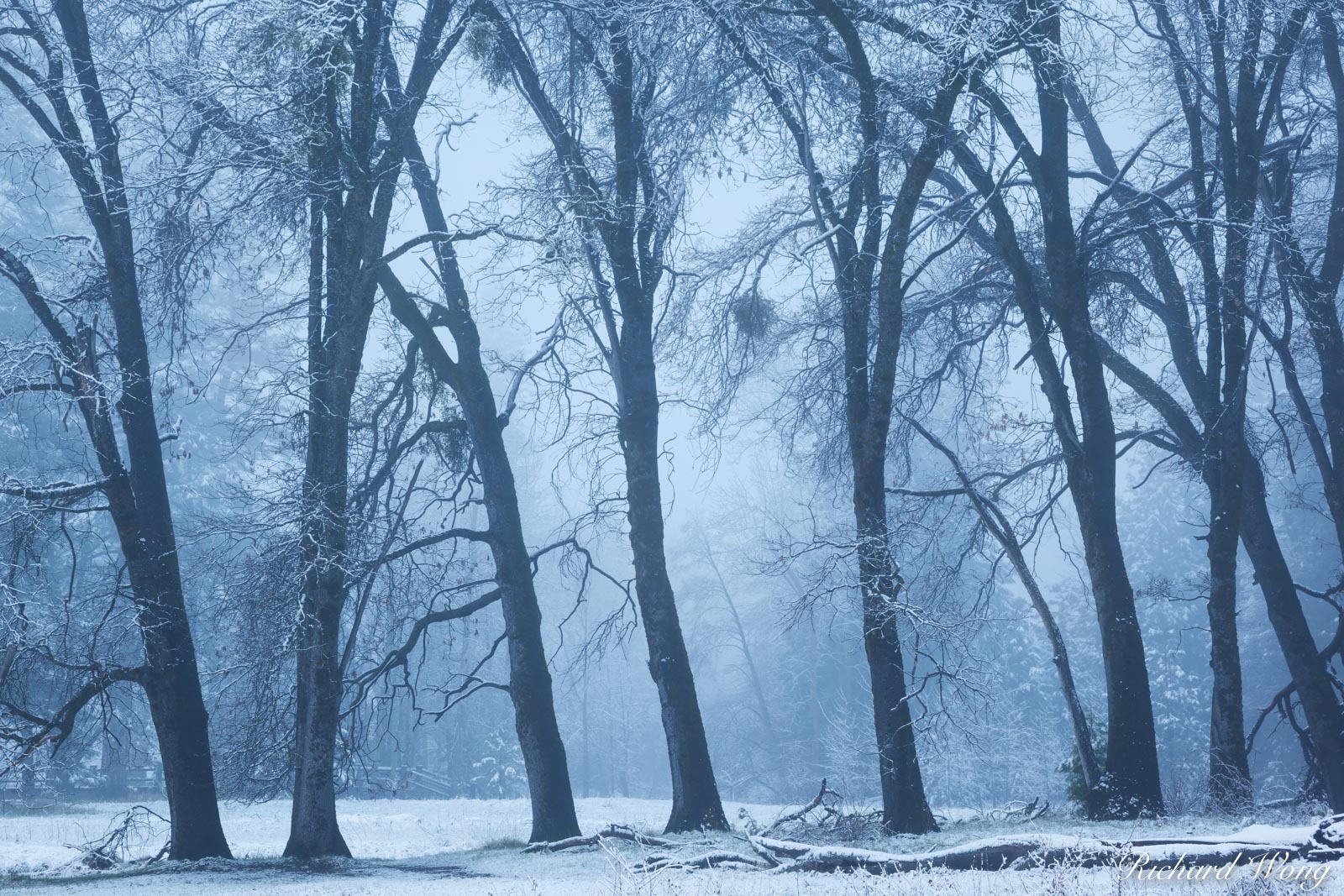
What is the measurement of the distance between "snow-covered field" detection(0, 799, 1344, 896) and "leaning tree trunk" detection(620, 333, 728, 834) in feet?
3.42

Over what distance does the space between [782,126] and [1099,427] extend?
481 centimetres

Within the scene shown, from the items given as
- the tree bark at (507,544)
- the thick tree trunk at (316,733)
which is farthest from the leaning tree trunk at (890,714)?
the thick tree trunk at (316,733)

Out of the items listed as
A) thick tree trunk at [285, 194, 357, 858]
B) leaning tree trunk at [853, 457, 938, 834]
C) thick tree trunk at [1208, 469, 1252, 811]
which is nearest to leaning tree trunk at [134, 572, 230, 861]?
thick tree trunk at [285, 194, 357, 858]

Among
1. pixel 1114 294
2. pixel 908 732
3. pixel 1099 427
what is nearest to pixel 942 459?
pixel 1114 294

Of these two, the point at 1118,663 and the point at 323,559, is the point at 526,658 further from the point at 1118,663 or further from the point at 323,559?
the point at 1118,663

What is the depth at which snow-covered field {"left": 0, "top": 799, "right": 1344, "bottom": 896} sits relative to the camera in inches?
225

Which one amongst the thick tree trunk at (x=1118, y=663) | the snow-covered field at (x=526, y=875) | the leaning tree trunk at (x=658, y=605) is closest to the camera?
the snow-covered field at (x=526, y=875)

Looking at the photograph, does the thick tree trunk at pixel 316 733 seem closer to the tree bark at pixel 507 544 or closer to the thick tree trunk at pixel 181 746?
the thick tree trunk at pixel 181 746

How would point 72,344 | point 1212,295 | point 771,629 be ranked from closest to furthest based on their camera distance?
point 72,344 → point 1212,295 → point 771,629

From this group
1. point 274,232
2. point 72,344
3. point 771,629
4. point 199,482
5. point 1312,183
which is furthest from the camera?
point 771,629

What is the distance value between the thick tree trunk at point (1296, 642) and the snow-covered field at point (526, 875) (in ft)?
9.06

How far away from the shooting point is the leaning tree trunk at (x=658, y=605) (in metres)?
11.8

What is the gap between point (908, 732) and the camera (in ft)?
33.2

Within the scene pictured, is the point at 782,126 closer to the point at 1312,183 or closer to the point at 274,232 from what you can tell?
the point at 274,232
